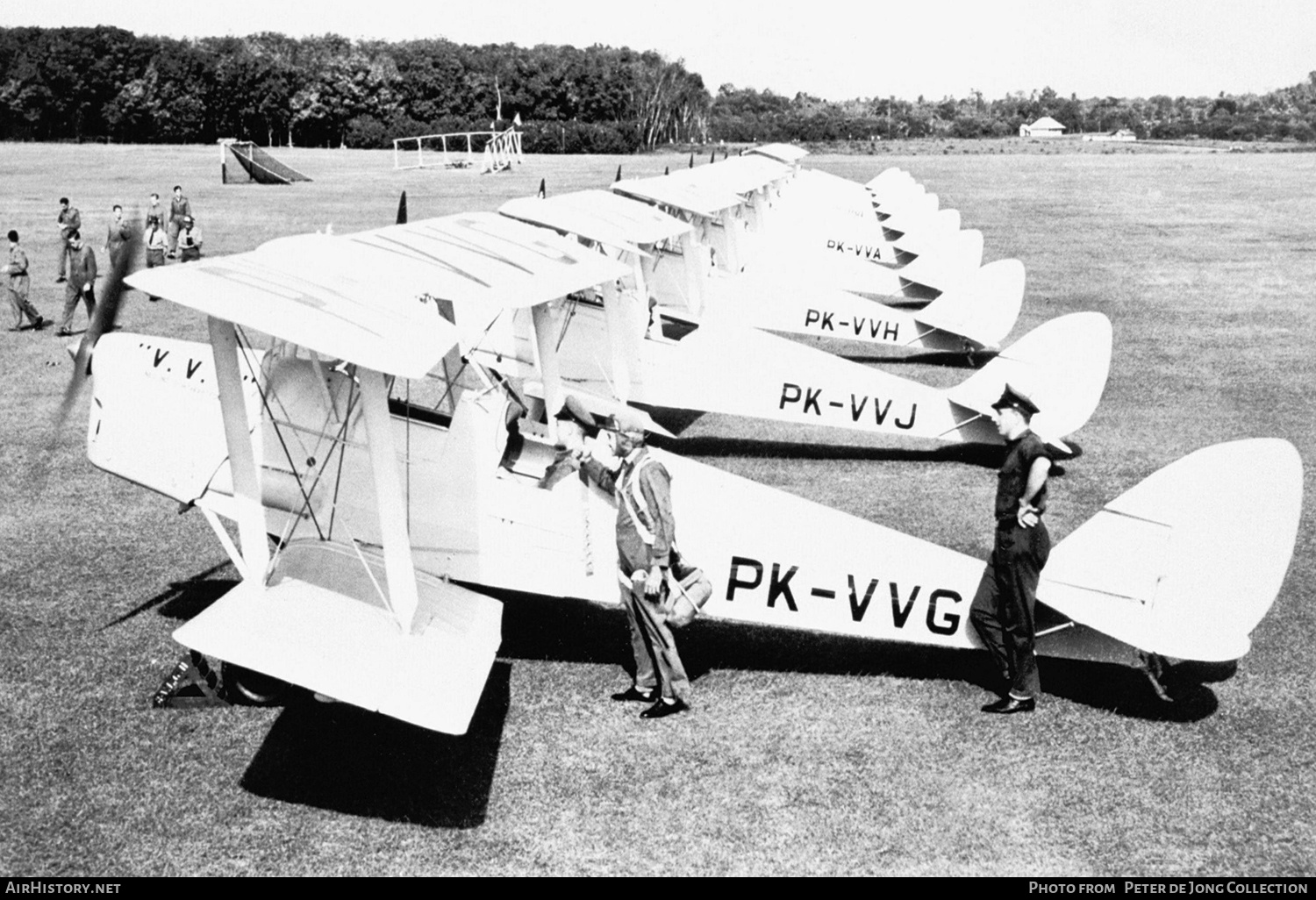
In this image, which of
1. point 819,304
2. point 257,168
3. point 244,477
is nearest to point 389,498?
point 244,477

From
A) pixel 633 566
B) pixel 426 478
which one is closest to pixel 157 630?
pixel 426 478

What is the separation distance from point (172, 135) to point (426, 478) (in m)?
73.5

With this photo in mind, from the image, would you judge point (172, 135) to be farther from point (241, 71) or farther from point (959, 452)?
point (959, 452)

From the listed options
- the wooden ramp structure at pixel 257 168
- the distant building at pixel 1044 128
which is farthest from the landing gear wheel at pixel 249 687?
the distant building at pixel 1044 128

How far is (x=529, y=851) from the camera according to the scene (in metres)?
5.10

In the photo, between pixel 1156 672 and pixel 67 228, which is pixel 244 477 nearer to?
pixel 1156 672

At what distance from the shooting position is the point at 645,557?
5.94 metres

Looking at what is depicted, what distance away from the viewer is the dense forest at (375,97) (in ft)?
232

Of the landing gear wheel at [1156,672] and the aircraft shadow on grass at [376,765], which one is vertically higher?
the landing gear wheel at [1156,672]

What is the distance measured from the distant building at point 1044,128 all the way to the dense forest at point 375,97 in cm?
948

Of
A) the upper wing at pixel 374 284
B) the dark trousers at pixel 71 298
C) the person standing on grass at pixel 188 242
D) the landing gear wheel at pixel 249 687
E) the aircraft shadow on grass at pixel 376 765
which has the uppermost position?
the upper wing at pixel 374 284

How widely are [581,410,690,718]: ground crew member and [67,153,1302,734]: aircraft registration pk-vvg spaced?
1.33 feet

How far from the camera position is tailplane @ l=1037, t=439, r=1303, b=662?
538 centimetres

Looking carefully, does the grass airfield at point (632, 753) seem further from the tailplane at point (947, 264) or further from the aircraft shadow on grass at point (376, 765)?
the tailplane at point (947, 264)
